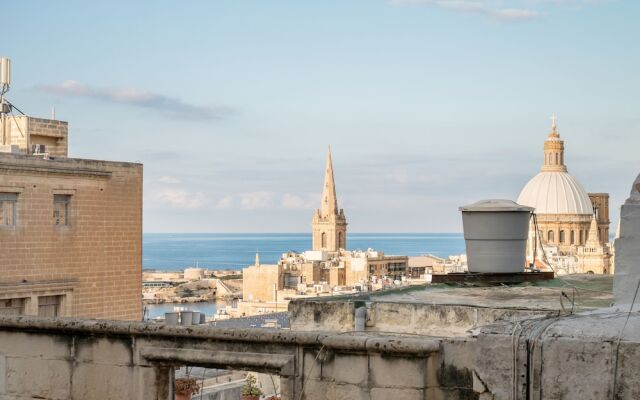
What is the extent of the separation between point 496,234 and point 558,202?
123059 millimetres

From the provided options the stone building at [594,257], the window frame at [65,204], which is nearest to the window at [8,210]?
the window frame at [65,204]

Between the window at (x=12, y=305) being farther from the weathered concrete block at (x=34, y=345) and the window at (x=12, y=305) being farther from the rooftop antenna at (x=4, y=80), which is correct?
the weathered concrete block at (x=34, y=345)

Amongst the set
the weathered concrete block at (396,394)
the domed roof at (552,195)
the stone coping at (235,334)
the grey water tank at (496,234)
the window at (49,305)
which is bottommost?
the window at (49,305)

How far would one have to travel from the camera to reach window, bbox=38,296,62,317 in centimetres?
2147

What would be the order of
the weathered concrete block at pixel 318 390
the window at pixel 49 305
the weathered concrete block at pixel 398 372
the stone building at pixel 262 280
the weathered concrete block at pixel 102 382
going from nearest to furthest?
the weathered concrete block at pixel 398 372 < the weathered concrete block at pixel 318 390 < the weathered concrete block at pixel 102 382 < the window at pixel 49 305 < the stone building at pixel 262 280

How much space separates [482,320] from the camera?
5.88 meters

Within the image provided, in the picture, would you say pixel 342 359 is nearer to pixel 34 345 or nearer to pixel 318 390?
pixel 318 390

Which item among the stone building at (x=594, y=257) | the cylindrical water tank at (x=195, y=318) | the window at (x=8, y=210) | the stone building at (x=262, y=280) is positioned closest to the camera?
the cylindrical water tank at (x=195, y=318)

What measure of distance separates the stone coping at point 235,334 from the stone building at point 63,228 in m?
14.7

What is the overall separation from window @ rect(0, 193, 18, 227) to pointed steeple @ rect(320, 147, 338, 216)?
150 metres

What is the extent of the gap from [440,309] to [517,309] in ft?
1.52

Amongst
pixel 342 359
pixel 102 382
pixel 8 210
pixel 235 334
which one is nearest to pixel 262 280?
pixel 8 210

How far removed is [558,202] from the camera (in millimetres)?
127812

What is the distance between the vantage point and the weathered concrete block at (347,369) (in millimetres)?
4887
